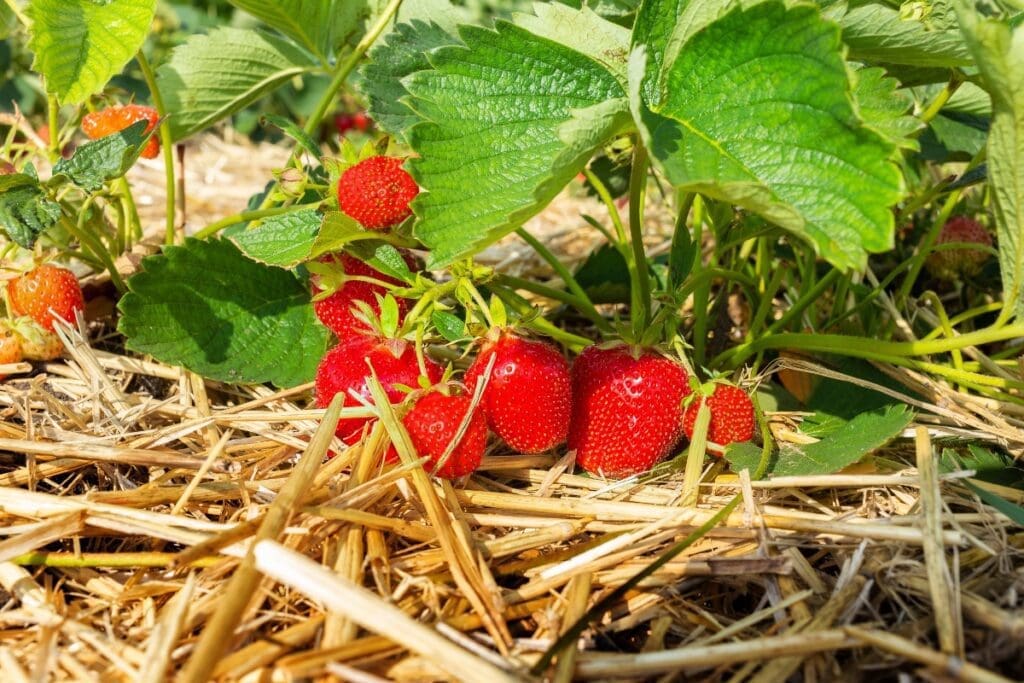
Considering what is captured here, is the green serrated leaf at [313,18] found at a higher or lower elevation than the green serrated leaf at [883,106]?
lower

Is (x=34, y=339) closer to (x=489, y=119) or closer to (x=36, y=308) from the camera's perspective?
(x=36, y=308)

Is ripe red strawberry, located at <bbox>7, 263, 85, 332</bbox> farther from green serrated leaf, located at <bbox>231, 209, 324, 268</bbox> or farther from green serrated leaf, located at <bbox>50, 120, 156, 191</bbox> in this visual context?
Answer: green serrated leaf, located at <bbox>231, 209, 324, 268</bbox>

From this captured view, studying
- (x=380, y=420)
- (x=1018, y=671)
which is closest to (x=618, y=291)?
(x=380, y=420)

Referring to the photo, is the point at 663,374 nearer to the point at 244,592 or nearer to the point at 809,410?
the point at 809,410

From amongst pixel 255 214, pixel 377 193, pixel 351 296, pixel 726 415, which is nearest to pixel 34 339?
pixel 255 214

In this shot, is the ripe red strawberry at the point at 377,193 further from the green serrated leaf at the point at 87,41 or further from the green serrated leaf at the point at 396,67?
the green serrated leaf at the point at 87,41

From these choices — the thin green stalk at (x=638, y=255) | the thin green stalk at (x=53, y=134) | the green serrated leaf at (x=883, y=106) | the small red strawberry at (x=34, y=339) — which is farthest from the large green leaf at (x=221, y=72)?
the green serrated leaf at (x=883, y=106)
